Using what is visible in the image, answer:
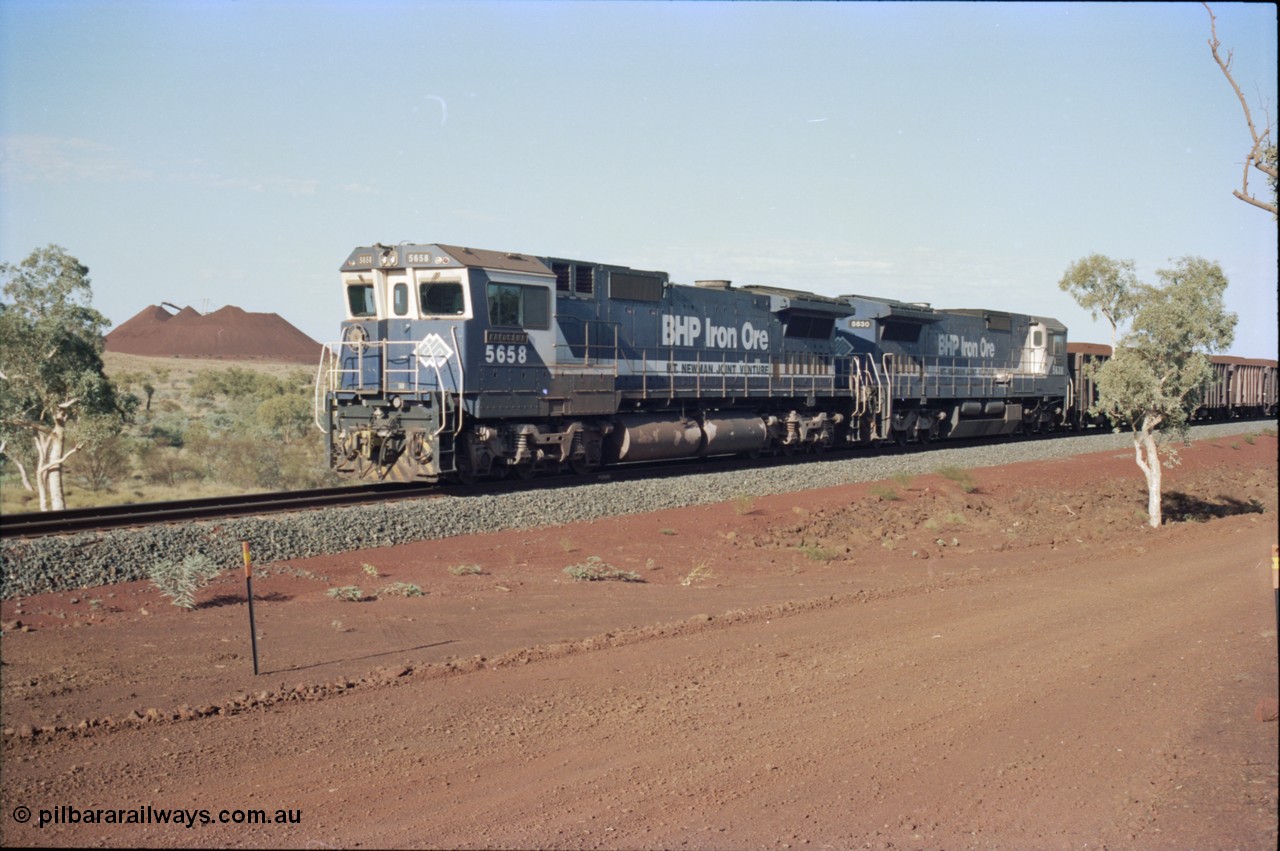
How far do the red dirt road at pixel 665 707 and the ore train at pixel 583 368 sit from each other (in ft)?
13.9

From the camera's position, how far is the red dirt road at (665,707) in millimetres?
6293

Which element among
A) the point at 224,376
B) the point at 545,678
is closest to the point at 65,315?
the point at 545,678

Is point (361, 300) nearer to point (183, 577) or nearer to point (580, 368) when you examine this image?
point (580, 368)

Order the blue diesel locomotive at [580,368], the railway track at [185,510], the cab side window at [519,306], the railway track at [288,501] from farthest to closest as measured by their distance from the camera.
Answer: the cab side window at [519,306] → the blue diesel locomotive at [580,368] → the railway track at [288,501] → the railway track at [185,510]

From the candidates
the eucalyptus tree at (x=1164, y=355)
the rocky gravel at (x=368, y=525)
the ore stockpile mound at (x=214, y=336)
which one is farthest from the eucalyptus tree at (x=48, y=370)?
the ore stockpile mound at (x=214, y=336)

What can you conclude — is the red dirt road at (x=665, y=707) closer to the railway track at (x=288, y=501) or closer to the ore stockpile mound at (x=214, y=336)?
the railway track at (x=288, y=501)

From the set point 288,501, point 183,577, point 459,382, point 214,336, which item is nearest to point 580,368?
point 459,382

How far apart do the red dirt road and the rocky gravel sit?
499mm

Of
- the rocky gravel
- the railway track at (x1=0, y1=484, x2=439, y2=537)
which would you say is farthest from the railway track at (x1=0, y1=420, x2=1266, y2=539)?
the rocky gravel

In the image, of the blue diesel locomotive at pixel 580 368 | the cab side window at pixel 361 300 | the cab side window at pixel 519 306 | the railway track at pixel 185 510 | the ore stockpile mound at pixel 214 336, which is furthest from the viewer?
the ore stockpile mound at pixel 214 336

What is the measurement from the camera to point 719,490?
20672 mm

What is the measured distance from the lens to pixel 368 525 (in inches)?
602

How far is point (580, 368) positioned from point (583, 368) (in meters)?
0.10

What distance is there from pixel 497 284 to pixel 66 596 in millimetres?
9510
